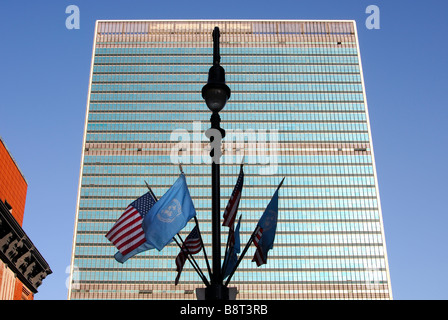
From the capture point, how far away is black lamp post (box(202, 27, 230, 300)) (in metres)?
12.0

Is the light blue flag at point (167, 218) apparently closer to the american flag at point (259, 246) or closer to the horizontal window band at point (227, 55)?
the american flag at point (259, 246)

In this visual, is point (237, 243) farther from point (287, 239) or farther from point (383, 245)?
point (383, 245)

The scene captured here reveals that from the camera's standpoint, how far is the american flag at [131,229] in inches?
597

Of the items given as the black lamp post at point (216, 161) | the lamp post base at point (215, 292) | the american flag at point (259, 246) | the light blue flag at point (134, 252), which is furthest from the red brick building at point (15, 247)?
the lamp post base at point (215, 292)

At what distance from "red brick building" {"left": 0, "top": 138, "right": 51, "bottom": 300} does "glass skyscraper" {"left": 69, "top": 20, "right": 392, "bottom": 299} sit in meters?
72.5

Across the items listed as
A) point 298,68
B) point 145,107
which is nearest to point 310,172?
point 298,68

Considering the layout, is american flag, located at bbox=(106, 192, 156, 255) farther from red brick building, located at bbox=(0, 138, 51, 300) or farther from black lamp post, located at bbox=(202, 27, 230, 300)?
red brick building, located at bbox=(0, 138, 51, 300)

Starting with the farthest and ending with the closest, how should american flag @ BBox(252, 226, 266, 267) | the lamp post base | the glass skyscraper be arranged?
1. the glass skyscraper
2. american flag @ BBox(252, 226, 266, 267)
3. the lamp post base

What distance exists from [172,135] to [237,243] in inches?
4693

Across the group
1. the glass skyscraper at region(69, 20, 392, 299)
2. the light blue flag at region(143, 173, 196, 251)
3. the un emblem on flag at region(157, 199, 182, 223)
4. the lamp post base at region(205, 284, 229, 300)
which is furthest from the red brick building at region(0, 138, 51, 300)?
the glass skyscraper at region(69, 20, 392, 299)

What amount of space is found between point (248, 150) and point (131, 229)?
396 ft

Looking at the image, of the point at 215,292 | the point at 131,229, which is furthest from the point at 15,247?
the point at 215,292

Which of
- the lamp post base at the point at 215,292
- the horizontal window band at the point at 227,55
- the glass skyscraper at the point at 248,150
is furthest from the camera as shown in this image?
the horizontal window band at the point at 227,55

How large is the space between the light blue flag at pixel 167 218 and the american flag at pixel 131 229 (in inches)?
51.5
